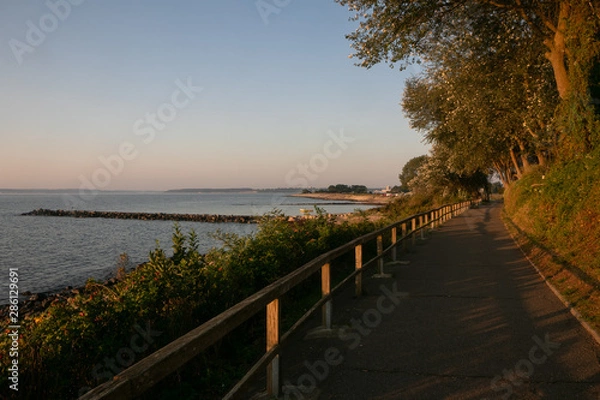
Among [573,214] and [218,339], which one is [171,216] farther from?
[218,339]

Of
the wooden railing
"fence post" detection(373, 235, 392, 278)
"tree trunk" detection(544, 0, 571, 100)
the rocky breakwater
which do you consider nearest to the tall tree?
"tree trunk" detection(544, 0, 571, 100)

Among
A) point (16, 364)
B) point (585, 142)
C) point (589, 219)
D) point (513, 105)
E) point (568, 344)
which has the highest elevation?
point (513, 105)

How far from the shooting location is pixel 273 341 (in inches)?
171

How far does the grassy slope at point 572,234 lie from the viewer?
28.3 ft

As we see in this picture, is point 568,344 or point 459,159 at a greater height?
point 459,159

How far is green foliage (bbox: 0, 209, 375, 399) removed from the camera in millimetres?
4891

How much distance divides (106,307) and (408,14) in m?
12.8

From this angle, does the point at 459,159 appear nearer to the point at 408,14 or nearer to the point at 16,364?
the point at 408,14

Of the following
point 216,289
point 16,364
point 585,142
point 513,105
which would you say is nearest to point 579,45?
point 585,142

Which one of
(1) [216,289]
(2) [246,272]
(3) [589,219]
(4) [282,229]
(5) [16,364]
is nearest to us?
(5) [16,364]

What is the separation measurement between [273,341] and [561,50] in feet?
51.2

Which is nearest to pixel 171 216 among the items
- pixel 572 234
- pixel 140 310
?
pixel 572 234

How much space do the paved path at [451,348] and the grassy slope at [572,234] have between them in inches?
18.1

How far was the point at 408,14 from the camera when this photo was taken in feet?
49.3
